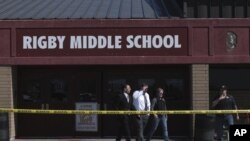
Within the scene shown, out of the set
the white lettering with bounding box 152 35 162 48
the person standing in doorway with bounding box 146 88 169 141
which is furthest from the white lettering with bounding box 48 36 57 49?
the person standing in doorway with bounding box 146 88 169 141

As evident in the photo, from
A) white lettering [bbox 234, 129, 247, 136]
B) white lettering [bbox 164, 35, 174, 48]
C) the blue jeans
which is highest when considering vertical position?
white lettering [bbox 164, 35, 174, 48]

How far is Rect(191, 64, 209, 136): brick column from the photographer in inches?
659

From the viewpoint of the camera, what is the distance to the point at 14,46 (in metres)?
17.0

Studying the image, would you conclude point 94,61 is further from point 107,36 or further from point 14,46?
point 14,46

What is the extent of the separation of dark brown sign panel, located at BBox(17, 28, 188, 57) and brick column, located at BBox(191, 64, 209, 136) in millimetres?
700

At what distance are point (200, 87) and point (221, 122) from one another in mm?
1350

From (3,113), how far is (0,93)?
260 centimetres

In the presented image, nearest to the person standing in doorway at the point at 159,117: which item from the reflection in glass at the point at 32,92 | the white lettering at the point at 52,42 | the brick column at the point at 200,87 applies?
the brick column at the point at 200,87

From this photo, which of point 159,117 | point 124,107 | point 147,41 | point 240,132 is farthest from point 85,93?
point 240,132

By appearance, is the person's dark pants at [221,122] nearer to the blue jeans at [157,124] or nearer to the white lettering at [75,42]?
the blue jeans at [157,124]

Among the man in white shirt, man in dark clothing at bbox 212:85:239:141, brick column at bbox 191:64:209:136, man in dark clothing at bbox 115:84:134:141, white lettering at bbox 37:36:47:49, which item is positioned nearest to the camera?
man in dark clothing at bbox 115:84:134:141

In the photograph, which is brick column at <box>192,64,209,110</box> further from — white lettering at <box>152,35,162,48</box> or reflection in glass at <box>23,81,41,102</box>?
reflection in glass at <box>23,81,41,102</box>

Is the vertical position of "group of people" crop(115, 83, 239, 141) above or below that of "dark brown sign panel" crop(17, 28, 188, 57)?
below

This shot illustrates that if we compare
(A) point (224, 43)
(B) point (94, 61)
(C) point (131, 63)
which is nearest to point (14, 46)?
(B) point (94, 61)
